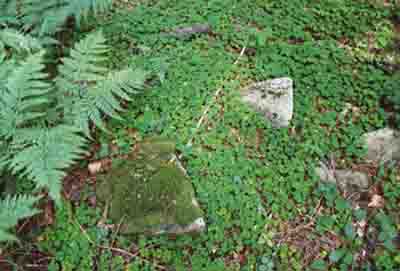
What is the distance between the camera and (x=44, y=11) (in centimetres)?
362

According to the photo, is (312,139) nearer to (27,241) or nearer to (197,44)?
(197,44)

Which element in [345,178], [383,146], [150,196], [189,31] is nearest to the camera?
[150,196]

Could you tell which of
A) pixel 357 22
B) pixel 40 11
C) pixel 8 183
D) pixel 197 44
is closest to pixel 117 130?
pixel 8 183

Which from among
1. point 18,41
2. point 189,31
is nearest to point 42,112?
point 18,41

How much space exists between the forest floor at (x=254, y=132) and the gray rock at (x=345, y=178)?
0.07 meters

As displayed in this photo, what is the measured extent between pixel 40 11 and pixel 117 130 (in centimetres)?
156

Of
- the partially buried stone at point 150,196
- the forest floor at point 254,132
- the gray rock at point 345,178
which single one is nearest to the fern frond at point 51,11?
the forest floor at point 254,132

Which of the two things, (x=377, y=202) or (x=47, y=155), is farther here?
(x=377, y=202)

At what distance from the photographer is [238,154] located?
311 centimetres

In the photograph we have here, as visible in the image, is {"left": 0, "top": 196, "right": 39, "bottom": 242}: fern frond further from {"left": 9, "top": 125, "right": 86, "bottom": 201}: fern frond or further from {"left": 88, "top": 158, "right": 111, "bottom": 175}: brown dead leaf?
{"left": 88, "top": 158, "right": 111, "bottom": 175}: brown dead leaf

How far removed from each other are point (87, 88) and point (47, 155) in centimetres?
77

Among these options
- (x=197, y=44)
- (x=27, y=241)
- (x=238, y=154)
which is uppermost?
(x=197, y=44)

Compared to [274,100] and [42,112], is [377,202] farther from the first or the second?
[42,112]

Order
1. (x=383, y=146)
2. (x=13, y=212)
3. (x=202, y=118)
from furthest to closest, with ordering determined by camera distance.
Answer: (x=202, y=118)
(x=383, y=146)
(x=13, y=212)
